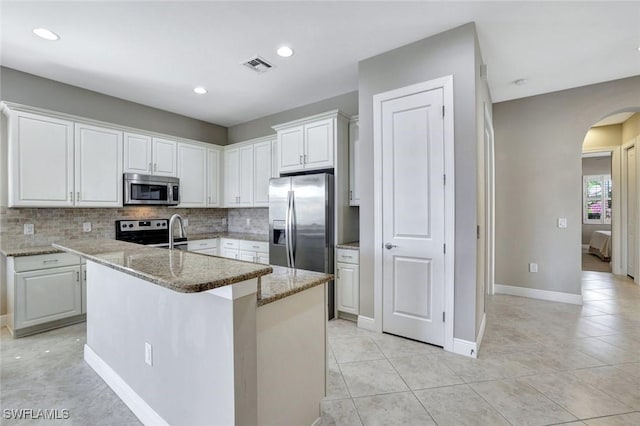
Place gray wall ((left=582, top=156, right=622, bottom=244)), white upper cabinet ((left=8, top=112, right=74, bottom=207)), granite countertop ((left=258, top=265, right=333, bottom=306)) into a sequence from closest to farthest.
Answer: granite countertop ((left=258, top=265, right=333, bottom=306))
white upper cabinet ((left=8, top=112, right=74, bottom=207))
gray wall ((left=582, top=156, right=622, bottom=244))

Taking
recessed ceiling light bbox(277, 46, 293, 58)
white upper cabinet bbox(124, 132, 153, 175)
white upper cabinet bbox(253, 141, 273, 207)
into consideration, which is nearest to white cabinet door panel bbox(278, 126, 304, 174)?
white upper cabinet bbox(253, 141, 273, 207)

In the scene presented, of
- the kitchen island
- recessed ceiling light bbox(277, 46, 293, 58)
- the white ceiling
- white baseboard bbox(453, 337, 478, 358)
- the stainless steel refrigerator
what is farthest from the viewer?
the stainless steel refrigerator

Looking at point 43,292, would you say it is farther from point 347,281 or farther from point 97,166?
point 347,281

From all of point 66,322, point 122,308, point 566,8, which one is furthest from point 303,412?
point 566,8

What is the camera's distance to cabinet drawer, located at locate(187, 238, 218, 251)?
4.30 m

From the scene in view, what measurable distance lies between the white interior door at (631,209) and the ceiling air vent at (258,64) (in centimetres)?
585

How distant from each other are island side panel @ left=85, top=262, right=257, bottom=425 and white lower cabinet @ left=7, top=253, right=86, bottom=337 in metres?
1.38

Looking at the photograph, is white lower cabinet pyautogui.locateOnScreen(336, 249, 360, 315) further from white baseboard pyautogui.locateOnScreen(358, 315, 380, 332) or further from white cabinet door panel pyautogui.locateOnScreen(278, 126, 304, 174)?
white cabinet door panel pyautogui.locateOnScreen(278, 126, 304, 174)

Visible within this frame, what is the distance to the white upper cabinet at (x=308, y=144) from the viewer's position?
3466mm

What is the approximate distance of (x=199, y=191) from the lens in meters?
4.73

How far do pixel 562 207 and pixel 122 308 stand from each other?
5.08 meters

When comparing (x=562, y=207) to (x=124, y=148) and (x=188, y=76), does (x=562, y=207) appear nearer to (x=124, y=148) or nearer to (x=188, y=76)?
(x=188, y=76)

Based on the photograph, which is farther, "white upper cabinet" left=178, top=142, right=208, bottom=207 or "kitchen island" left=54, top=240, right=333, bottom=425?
"white upper cabinet" left=178, top=142, right=208, bottom=207

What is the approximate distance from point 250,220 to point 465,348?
383cm
